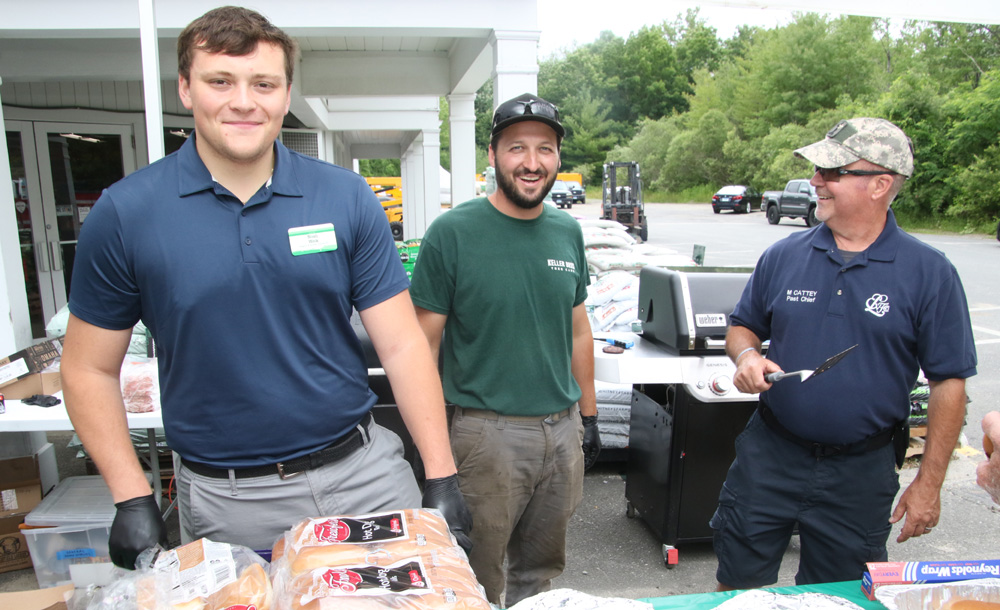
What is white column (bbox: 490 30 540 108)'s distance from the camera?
5160 millimetres

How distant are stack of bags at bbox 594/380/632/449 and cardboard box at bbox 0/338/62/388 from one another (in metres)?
3.16

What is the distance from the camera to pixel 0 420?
9.49 ft

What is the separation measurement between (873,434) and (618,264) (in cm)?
437

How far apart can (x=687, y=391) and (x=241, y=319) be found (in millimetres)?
2220

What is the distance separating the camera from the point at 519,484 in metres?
2.26

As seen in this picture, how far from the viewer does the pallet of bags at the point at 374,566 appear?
1059 mm

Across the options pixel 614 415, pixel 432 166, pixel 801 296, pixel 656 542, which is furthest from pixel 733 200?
pixel 801 296

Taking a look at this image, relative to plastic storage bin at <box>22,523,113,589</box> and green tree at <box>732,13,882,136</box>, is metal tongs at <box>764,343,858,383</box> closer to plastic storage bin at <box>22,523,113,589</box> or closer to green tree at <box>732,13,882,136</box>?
plastic storage bin at <box>22,523,113,589</box>

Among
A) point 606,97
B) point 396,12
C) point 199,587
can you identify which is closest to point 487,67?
point 396,12

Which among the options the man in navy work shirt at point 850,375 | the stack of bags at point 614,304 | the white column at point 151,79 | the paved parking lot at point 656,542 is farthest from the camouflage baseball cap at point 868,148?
the white column at point 151,79

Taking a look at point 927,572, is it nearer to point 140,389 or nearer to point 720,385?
point 720,385

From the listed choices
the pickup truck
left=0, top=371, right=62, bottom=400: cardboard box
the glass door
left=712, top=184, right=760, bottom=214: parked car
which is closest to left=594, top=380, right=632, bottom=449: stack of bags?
left=0, top=371, right=62, bottom=400: cardboard box

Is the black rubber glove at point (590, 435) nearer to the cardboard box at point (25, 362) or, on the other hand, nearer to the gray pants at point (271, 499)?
the gray pants at point (271, 499)

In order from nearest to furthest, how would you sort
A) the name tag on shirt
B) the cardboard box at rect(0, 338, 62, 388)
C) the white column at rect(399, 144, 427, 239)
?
1. the name tag on shirt
2. the cardboard box at rect(0, 338, 62, 388)
3. the white column at rect(399, 144, 427, 239)
